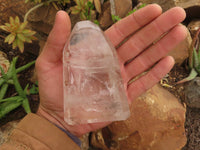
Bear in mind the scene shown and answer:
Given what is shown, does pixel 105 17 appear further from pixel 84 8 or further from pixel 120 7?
pixel 84 8

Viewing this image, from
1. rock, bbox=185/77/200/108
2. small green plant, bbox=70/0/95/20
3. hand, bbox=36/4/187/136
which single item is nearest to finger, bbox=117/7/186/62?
hand, bbox=36/4/187/136

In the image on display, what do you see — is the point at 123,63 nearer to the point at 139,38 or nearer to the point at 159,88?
the point at 139,38

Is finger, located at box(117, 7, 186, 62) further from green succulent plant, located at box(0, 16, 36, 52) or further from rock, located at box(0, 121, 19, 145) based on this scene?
rock, located at box(0, 121, 19, 145)

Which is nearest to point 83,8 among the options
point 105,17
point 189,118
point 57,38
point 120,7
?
point 105,17

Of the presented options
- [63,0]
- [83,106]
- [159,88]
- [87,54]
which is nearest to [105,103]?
[83,106]

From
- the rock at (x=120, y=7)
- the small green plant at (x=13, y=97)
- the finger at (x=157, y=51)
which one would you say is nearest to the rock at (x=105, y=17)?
the rock at (x=120, y=7)
